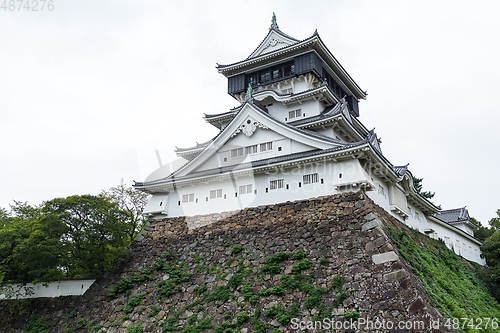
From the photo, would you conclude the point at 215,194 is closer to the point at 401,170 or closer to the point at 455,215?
the point at 401,170

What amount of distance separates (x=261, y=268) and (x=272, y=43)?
1618 cm

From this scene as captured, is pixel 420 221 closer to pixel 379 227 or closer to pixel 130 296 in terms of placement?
pixel 379 227

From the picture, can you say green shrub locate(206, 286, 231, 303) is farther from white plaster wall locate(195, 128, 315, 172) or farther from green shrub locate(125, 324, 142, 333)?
white plaster wall locate(195, 128, 315, 172)

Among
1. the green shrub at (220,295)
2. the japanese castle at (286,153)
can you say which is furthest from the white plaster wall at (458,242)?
the green shrub at (220,295)

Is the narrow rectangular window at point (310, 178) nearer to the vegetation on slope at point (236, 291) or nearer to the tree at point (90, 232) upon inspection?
the vegetation on slope at point (236, 291)

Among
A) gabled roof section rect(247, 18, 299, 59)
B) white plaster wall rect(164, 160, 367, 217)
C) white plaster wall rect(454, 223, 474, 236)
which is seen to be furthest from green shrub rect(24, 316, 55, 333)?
white plaster wall rect(454, 223, 474, 236)

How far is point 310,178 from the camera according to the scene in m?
16.5

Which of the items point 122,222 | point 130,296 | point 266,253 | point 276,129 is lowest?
point 130,296

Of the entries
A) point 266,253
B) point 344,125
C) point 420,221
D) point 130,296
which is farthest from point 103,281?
point 420,221

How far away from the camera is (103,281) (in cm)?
1750

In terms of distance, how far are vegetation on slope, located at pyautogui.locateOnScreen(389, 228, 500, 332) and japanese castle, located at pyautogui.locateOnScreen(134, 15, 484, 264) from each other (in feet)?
5.67

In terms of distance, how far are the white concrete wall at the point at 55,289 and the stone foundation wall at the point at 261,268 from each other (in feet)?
1.11

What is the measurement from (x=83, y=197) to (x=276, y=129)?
32.7ft

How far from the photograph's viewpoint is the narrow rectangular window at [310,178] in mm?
16377
